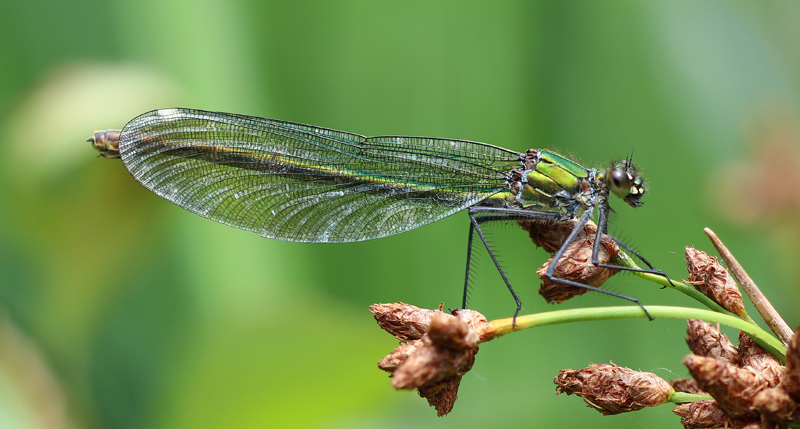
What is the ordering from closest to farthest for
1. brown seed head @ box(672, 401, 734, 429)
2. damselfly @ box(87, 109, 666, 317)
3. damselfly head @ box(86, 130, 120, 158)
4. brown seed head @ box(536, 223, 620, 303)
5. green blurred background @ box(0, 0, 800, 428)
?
brown seed head @ box(672, 401, 734, 429)
brown seed head @ box(536, 223, 620, 303)
damselfly head @ box(86, 130, 120, 158)
damselfly @ box(87, 109, 666, 317)
green blurred background @ box(0, 0, 800, 428)

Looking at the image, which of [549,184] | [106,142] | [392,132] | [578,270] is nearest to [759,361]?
[578,270]

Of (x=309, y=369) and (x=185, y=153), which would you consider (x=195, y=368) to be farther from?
(x=185, y=153)

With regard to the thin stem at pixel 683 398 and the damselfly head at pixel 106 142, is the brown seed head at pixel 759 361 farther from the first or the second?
the damselfly head at pixel 106 142

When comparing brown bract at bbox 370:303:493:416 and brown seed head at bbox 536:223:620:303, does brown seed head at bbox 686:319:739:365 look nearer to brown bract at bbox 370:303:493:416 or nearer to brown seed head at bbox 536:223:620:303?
brown seed head at bbox 536:223:620:303

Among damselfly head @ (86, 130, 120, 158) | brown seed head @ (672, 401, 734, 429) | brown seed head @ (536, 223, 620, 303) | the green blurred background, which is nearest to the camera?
brown seed head @ (672, 401, 734, 429)

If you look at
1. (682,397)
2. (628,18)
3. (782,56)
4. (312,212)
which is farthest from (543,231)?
(782,56)

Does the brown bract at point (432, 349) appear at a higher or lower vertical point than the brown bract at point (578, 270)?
lower

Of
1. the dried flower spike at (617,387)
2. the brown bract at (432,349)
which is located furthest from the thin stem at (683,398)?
the brown bract at (432,349)

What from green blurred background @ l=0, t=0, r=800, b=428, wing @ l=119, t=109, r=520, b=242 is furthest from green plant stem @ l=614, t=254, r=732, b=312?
green blurred background @ l=0, t=0, r=800, b=428
